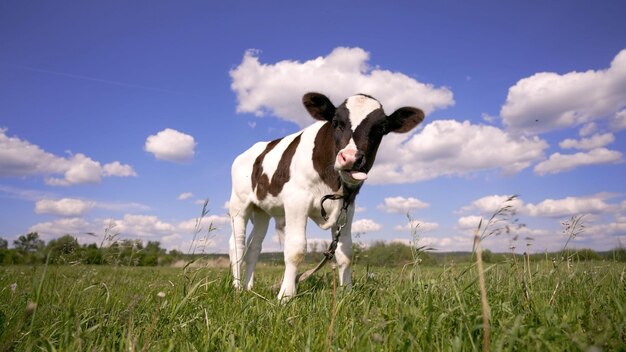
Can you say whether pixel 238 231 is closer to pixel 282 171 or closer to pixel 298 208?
pixel 282 171

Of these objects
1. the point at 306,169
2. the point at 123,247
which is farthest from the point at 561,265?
the point at 123,247

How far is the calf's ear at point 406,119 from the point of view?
645cm

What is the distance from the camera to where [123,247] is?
495 cm

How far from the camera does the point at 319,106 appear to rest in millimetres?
6555

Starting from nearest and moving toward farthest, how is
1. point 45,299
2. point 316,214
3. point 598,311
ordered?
point 598,311, point 45,299, point 316,214

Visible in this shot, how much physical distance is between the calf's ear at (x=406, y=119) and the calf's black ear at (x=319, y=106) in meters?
0.97

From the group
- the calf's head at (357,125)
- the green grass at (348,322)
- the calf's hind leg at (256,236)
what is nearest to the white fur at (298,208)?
the calf's hind leg at (256,236)

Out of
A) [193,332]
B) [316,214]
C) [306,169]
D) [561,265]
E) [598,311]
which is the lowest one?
[193,332]

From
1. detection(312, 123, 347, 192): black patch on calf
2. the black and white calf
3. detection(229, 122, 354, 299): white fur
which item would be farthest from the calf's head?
detection(229, 122, 354, 299): white fur

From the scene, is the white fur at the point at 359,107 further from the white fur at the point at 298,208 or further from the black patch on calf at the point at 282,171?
the black patch on calf at the point at 282,171

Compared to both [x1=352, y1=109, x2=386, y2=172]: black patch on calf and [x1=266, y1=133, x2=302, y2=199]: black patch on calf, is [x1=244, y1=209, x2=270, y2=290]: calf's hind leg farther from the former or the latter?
[x1=352, y1=109, x2=386, y2=172]: black patch on calf

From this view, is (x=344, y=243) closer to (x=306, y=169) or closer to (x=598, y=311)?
(x=306, y=169)

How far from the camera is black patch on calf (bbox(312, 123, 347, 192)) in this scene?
6176mm

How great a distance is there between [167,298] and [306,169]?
2.79 meters
